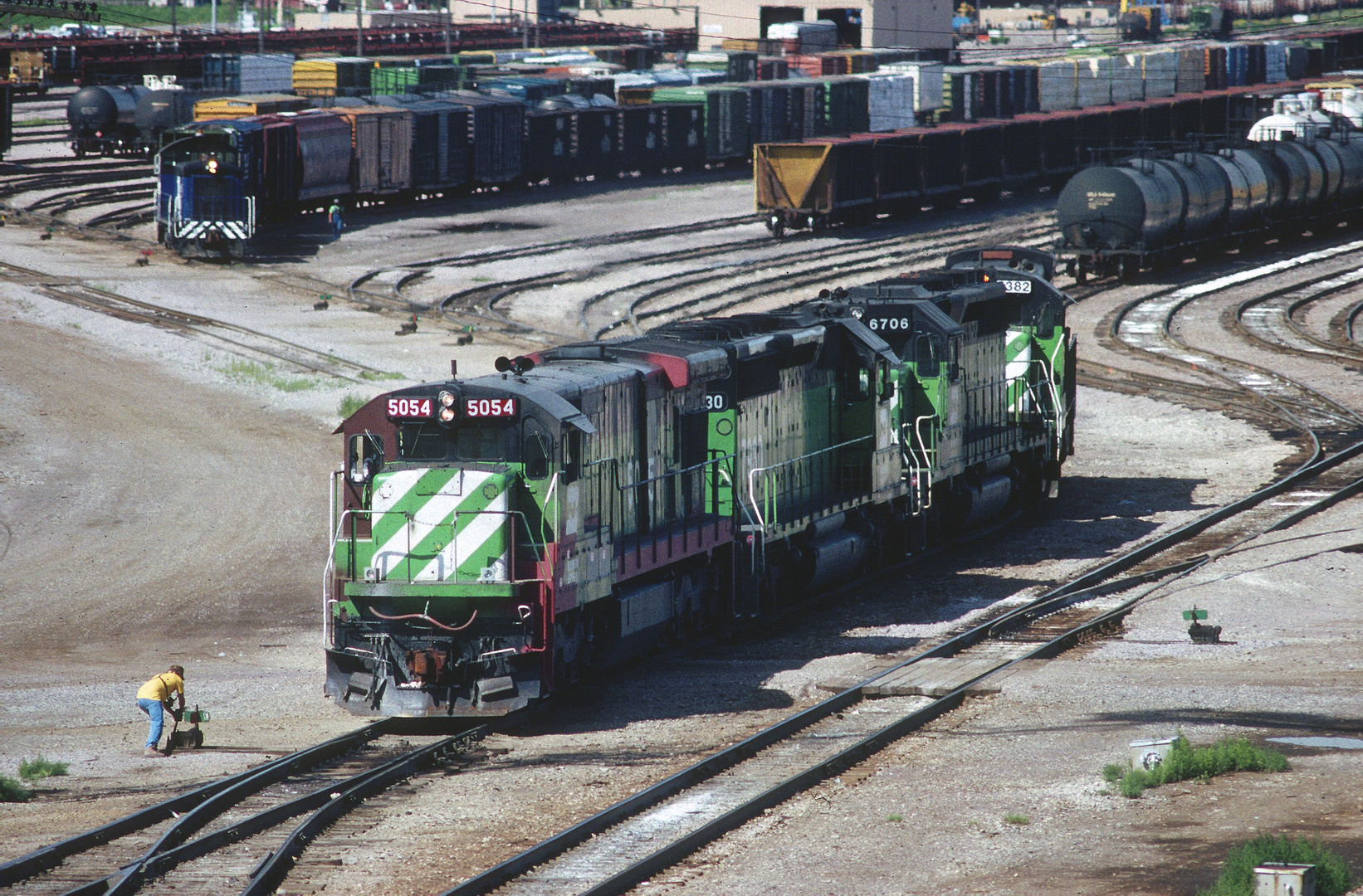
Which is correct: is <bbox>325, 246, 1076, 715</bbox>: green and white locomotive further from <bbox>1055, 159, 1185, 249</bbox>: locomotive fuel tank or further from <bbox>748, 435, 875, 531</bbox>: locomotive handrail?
<bbox>1055, 159, 1185, 249</bbox>: locomotive fuel tank

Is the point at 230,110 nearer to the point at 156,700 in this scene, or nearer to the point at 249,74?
the point at 249,74

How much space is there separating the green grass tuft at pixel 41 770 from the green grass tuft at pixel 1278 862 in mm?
8937

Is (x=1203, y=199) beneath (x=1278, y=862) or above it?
above

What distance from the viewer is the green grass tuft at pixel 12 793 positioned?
12992mm

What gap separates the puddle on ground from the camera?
13.7 meters

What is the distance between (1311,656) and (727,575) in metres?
6.22

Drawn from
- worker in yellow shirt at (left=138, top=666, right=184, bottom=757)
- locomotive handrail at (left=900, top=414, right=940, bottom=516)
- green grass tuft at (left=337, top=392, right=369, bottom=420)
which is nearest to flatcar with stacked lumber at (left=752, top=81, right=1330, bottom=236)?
green grass tuft at (left=337, top=392, right=369, bottom=420)

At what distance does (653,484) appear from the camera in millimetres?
17266

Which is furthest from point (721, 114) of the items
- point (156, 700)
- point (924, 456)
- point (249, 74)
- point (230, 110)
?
point (156, 700)

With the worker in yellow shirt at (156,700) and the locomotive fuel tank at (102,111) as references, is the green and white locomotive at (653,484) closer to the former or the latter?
the worker in yellow shirt at (156,700)

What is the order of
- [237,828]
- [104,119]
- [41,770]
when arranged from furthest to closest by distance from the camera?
1. [104,119]
2. [41,770]
3. [237,828]

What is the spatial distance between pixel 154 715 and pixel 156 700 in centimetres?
13

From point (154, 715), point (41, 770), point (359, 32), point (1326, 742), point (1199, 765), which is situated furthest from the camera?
point (359, 32)

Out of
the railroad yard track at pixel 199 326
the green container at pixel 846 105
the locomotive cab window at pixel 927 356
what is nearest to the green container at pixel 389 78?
the green container at pixel 846 105
